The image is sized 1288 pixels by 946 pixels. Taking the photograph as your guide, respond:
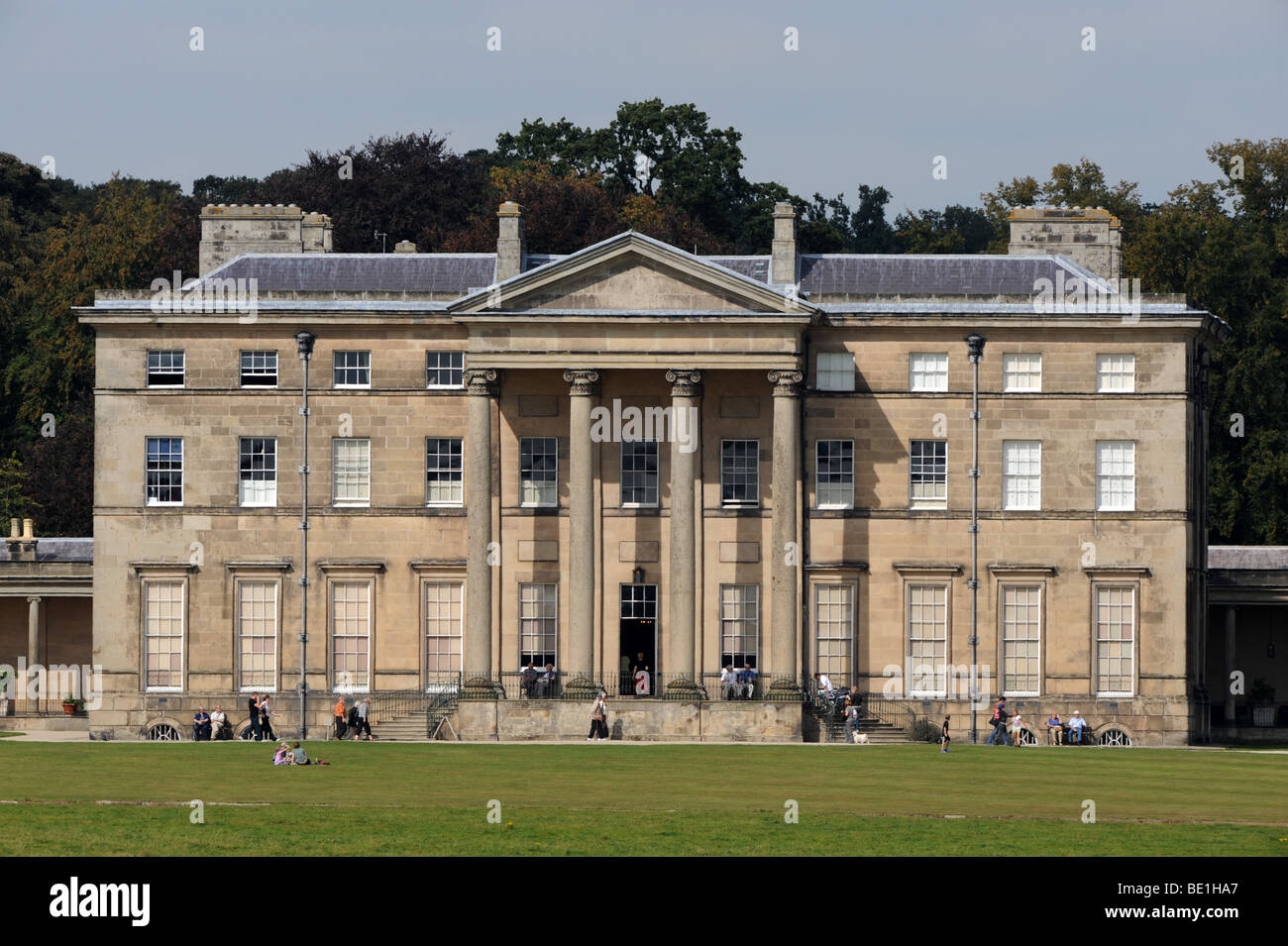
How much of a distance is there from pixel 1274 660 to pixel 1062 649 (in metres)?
14.7

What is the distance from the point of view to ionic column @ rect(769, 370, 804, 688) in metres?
62.3

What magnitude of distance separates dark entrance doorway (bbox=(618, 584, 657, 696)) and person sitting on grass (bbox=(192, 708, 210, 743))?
36.3ft

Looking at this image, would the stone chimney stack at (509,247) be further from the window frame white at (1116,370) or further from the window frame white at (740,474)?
the window frame white at (1116,370)

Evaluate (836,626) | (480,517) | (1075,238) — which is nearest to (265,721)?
(480,517)

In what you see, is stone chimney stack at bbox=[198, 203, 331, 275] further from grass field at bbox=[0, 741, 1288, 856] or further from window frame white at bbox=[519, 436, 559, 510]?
grass field at bbox=[0, 741, 1288, 856]

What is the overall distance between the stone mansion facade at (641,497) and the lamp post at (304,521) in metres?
0.16

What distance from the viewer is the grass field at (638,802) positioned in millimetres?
31047

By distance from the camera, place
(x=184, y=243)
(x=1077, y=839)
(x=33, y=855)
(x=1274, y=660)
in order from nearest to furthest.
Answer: (x=33, y=855), (x=1077, y=839), (x=1274, y=660), (x=184, y=243)

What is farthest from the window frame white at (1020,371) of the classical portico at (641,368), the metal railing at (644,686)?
the metal railing at (644,686)

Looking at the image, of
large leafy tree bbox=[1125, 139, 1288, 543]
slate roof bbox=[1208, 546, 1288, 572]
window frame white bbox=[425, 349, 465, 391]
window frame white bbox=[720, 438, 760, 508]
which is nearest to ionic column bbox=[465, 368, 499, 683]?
window frame white bbox=[425, 349, 465, 391]

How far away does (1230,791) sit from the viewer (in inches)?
1610

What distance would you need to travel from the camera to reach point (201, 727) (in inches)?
2466
